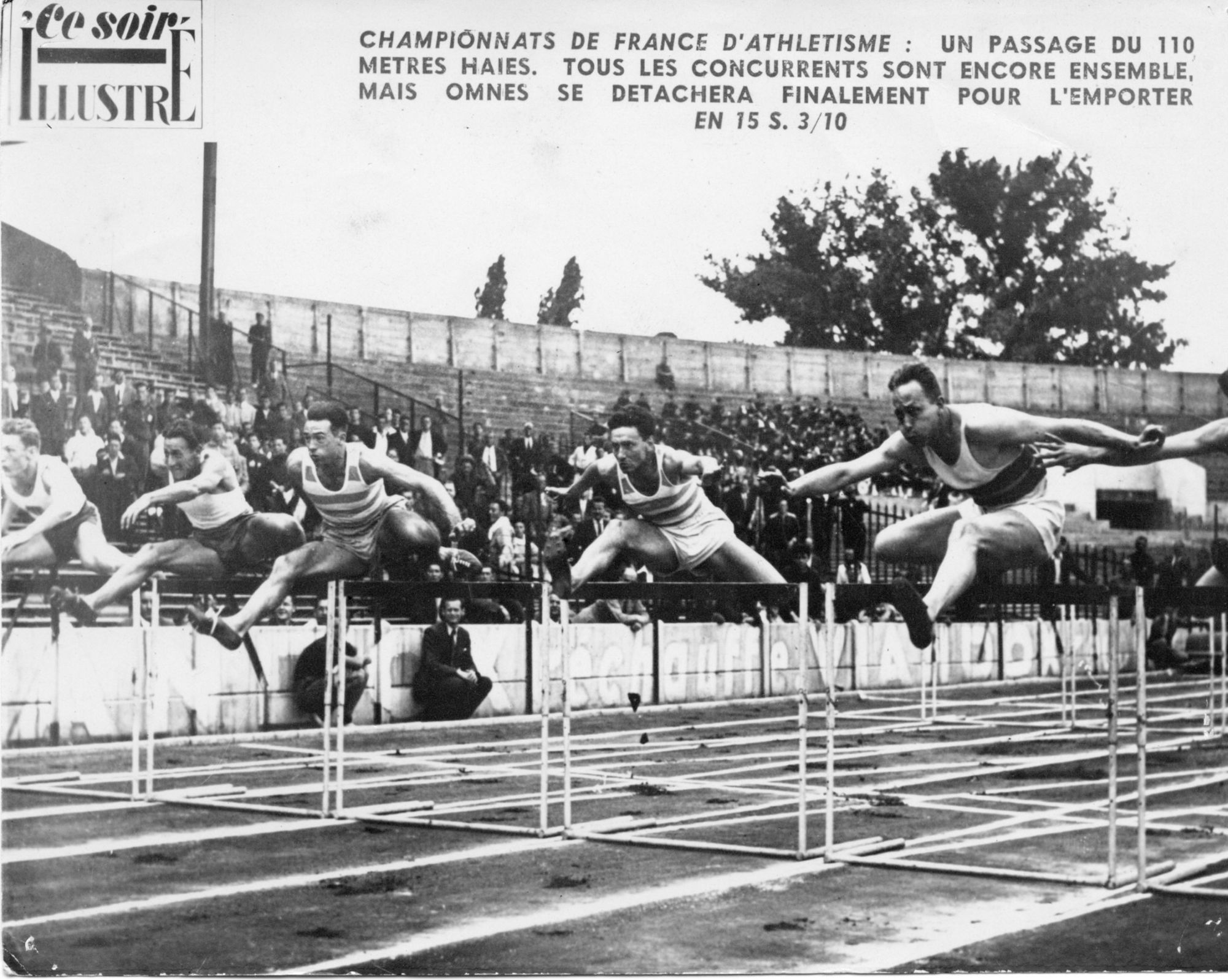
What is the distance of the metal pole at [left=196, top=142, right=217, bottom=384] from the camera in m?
9.72

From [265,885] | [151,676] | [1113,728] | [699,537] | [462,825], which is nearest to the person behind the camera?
[1113,728]

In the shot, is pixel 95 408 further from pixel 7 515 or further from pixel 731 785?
pixel 731 785

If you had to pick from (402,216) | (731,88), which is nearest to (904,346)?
(731,88)

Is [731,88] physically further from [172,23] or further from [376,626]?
[376,626]

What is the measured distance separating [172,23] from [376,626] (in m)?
4.24


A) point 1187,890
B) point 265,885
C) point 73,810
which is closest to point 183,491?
point 73,810

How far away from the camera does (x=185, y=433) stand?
10.6 meters

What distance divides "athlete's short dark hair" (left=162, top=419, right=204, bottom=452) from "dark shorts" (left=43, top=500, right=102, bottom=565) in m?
0.67

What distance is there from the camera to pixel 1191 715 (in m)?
11.6

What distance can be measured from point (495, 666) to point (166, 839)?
2782 millimetres

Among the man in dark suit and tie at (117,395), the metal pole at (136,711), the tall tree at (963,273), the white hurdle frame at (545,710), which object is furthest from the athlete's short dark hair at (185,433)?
the tall tree at (963,273)

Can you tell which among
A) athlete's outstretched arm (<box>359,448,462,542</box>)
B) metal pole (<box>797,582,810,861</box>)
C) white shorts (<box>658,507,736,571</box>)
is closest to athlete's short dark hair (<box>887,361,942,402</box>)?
white shorts (<box>658,507,736,571</box>)

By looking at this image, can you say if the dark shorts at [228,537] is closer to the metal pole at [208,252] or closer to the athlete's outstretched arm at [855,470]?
the metal pole at [208,252]

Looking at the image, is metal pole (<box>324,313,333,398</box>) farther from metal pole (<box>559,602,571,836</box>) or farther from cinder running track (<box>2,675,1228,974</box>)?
cinder running track (<box>2,675,1228,974</box>)
